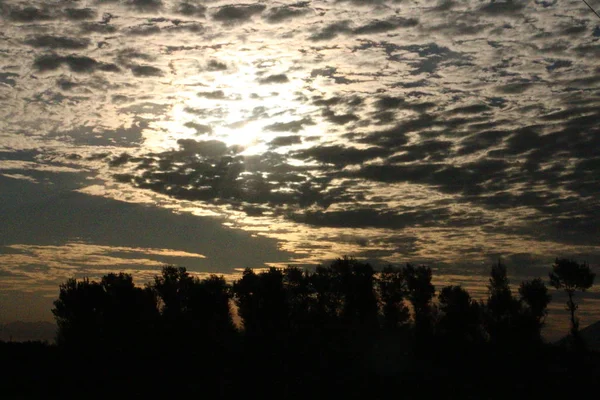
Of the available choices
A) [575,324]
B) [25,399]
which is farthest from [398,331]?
[25,399]

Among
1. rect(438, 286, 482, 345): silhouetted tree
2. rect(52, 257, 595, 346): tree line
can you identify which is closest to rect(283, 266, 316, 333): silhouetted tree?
rect(52, 257, 595, 346): tree line

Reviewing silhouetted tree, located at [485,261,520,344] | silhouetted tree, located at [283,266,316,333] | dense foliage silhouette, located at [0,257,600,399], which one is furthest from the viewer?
silhouetted tree, located at [283,266,316,333]

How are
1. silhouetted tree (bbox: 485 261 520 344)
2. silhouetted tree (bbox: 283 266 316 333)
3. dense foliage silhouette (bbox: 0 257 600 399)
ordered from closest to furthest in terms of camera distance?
dense foliage silhouette (bbox: 0 257 600 399), silhouetted tree (bbox: 485 261 520 344), silhouetted tree (bbox: 283 266 316 333)

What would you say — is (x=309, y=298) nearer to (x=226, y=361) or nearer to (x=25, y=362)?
(x=226, y=361)

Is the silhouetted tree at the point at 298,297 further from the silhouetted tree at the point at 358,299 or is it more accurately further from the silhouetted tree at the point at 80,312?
the silhouetted tree at the point at 80,312

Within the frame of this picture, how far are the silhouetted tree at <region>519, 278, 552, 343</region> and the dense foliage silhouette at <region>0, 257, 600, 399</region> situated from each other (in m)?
0.20

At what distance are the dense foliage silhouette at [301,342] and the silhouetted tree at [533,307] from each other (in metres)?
0.20

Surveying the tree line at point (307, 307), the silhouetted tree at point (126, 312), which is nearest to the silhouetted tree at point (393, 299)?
the tree line at point (307, 307)

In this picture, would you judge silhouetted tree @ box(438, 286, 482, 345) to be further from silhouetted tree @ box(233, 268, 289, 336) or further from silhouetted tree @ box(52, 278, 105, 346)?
silhouetted tree @ box(52, 278, 105, 346)

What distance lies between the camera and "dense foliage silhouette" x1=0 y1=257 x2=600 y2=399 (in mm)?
67188

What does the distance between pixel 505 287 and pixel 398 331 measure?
2273 centimetres

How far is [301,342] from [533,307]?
125 ft

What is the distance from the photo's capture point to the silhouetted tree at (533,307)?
9088cm

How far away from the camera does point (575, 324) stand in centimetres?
8594
